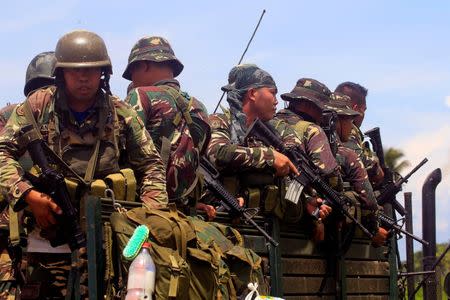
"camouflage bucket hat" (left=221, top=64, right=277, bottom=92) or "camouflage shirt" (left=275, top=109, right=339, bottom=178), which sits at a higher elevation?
"camouflage bucket hat" (left=221, top=64, right=277, bottom=92)

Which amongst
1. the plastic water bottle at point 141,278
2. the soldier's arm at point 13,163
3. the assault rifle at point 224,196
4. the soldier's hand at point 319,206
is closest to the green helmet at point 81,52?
the soldier's arm at point 13,163

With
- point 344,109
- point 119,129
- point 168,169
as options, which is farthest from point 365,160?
point 119,129

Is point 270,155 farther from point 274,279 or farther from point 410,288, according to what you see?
point 410,288

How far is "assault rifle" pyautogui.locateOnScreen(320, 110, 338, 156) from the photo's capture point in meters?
10.5

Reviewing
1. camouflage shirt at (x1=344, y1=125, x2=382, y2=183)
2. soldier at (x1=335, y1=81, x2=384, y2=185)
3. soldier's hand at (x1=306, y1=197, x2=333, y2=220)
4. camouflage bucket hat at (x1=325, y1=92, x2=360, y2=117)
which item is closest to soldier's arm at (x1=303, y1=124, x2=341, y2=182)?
soldier's hand at (x1=306, y1=197, x2=333, y2=220)

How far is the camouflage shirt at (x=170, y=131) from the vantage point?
7.79 meters

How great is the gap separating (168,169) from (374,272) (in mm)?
3786

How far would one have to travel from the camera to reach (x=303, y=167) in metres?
9.49

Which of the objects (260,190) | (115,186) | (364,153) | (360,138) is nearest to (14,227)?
(115,186)

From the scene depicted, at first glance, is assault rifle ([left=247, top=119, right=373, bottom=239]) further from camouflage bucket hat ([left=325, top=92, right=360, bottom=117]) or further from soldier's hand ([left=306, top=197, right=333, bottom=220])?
camouflage bucket hat ([left=325, top=92, right=360, bottom=117])

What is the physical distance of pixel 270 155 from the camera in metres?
8.92

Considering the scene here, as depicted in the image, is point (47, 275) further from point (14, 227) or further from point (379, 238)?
point (379, 238)

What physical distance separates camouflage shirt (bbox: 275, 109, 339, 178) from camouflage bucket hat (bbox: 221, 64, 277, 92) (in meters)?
0.51

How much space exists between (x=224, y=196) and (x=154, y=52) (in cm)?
125
